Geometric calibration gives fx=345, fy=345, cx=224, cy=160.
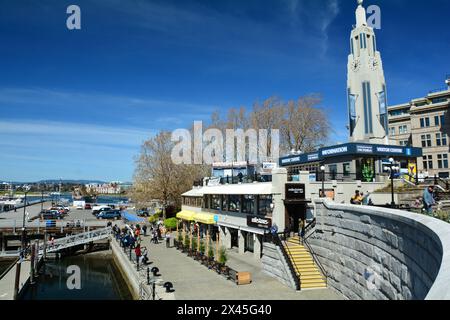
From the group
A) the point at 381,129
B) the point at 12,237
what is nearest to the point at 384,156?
the point at 381,129

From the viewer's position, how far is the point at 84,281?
31.9 m

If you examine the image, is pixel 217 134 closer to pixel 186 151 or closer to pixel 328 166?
pixel 186 151

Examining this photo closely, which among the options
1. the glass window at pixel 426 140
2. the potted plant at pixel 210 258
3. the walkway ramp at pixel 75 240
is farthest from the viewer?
the glass window at pixel 426 140

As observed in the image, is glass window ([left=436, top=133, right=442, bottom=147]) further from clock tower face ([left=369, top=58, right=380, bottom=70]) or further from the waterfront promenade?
the waterfront promenade

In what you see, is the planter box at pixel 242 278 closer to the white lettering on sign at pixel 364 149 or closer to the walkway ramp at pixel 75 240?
the white lettering on sign at pixel 364 149

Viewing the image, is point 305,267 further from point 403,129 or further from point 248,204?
point 403,129

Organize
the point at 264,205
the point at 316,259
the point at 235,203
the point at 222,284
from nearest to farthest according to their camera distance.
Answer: the point at 222,284 → the point at 316,259 → the point at 264,205 → the point at 235,203

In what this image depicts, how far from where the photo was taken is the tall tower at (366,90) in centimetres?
3931

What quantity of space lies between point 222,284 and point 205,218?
15.0 meters

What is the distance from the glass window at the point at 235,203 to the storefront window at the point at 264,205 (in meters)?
3.59

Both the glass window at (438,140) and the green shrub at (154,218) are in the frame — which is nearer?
the glass window at (438,140)

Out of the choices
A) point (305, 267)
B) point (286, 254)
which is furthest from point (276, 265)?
point (305, 267)

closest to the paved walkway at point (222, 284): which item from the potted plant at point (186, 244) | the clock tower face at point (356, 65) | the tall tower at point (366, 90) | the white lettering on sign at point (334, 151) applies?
the potted plant at point (186, 244)

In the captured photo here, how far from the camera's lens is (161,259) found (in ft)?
92.2
